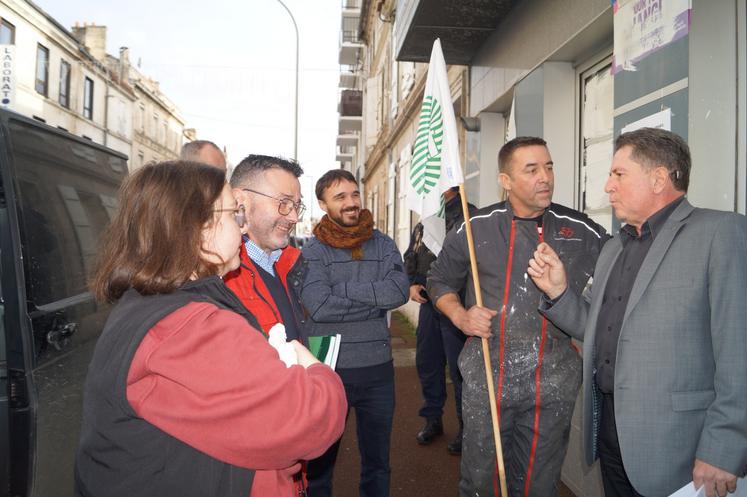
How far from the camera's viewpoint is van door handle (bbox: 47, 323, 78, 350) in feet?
7.78

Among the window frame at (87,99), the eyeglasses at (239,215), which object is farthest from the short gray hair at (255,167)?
the window frame at (87,99)

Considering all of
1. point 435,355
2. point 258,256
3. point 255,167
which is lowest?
point 435,355

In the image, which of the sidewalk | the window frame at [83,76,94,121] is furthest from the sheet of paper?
the window frame at [83,76,94,121]

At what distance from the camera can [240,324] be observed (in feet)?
4.11

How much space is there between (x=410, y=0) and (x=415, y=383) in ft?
14.6

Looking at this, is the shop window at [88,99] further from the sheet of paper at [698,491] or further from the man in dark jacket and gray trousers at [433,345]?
the sheet of paper at [698,491]

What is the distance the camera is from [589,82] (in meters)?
4.39

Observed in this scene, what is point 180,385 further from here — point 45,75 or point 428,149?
point 45,75

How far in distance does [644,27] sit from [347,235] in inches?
76.0

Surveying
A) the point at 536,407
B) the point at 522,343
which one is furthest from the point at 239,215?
the point at 536,407

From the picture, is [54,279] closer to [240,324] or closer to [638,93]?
[240,324]

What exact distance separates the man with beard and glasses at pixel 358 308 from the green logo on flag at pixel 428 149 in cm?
41

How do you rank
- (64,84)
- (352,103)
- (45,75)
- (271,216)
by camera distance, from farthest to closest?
1. (352,103)
2. (64,84)
3. (45,75)
4. (271,216)

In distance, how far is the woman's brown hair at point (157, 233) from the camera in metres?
1.31
